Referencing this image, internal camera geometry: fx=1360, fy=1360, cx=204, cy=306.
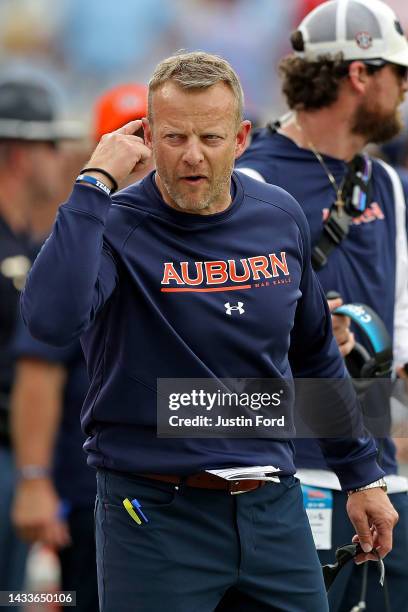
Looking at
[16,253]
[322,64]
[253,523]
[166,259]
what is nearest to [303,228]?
[166,259]

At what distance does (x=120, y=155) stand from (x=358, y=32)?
1.94 metres

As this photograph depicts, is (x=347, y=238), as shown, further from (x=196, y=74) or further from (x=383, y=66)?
(x=196, y=74)

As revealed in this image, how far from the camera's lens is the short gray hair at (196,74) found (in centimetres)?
367

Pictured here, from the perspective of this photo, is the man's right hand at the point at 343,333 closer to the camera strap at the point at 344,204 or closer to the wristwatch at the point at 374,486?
the camera strap at the point at 344,204

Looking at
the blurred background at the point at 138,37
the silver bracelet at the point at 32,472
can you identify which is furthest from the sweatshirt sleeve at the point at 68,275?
the blurred background at the point at 138,37

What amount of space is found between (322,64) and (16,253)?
59.3 inches

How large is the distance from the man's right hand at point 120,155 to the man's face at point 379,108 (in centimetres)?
175

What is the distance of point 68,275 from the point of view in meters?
3.38

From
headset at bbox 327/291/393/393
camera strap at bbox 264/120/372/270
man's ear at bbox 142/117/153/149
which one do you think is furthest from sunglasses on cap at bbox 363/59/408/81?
man's ear at bbox 142/117/153/149

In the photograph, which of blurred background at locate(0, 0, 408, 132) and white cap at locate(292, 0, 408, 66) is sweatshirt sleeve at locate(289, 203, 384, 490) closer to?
white cap at locate(292, 0, 408, 66)

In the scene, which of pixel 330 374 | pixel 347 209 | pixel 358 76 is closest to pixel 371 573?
pixel 330 374

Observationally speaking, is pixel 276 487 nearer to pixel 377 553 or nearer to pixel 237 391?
pixel 237 391

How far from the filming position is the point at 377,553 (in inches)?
166

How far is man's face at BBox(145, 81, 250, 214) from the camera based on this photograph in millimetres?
3629
